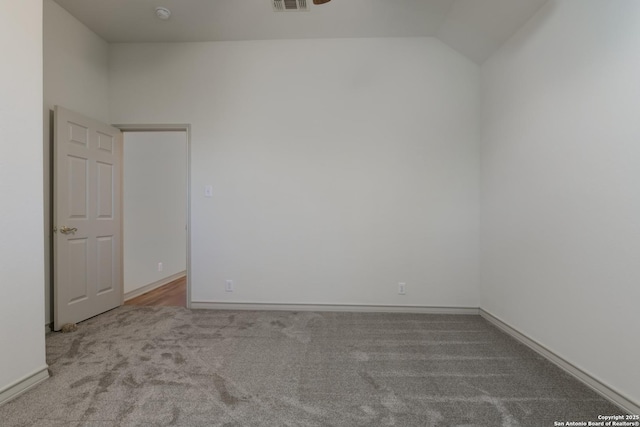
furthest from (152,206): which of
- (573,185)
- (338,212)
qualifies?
(573,185)

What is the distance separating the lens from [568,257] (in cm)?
201

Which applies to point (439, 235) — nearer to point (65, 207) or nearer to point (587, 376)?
point (587, 376)

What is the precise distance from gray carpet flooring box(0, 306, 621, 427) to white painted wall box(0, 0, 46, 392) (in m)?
0.29

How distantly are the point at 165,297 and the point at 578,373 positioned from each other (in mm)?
4185

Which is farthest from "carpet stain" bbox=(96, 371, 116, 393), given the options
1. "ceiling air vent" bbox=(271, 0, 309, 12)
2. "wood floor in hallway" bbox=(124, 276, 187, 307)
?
"ceiling air vent" bbox=(271, 0, 309, 12)

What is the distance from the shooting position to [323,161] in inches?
129

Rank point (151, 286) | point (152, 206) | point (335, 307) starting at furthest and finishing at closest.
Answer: point (152, 206)
point (151, 286)
point (335, 307)

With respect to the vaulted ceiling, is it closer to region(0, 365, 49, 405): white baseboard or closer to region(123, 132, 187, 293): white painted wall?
region(123, 132, 187, 293): white painted wall

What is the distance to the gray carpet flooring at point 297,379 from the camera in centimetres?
157

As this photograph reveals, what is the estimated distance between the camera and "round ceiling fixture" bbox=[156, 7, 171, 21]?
2.76 m

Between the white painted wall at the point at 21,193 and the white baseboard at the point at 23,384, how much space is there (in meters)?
0.02

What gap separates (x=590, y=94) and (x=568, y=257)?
107 centimetres

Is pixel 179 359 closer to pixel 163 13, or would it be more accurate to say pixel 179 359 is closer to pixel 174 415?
pixel 174 415

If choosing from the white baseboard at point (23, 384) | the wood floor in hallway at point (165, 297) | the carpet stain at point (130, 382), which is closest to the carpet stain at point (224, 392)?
the carpet stain at point (130, 382)
